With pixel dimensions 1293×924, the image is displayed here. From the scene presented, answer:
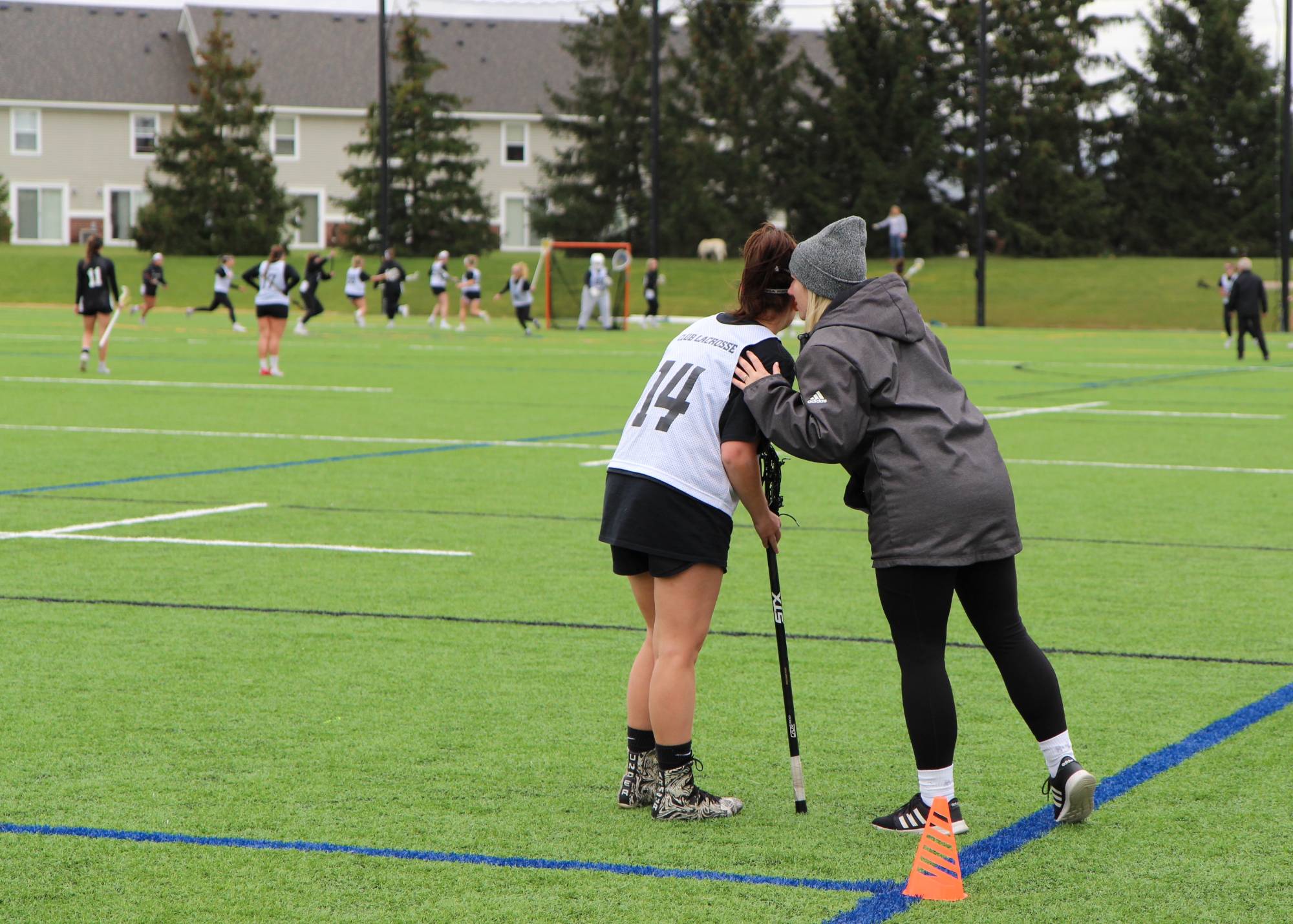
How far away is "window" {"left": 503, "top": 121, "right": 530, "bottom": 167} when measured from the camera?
255ft

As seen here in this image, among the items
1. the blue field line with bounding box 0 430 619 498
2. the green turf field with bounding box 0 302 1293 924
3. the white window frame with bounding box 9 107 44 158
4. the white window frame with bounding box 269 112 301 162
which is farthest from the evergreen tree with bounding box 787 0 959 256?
the green turf field with bounding box 0 302 1293 924

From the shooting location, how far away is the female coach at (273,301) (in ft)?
76.0

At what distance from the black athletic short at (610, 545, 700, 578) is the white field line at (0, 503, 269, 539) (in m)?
6.23

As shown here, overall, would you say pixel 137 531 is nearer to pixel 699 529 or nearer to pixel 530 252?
pixel 699 529

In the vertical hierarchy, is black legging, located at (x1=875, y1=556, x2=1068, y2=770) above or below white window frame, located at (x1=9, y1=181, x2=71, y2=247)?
below

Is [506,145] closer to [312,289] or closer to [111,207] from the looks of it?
[111,207]

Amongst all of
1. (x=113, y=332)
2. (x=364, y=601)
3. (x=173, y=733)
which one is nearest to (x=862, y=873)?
(x=173, y=733)

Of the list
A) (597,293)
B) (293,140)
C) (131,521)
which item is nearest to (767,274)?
(131,521)

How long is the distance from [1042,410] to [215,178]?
48986mm

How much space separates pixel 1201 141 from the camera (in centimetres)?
6700

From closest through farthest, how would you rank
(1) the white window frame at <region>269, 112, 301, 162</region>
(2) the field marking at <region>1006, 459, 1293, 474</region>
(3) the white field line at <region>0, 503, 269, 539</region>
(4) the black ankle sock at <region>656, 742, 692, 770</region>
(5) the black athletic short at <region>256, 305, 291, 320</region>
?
1. (4) the black ankle sock at <region>656, 742, 692, 770</region>
2. (3) the white field line at <region>0, 503, 269, 539</region>
3. (2) the field marking at <region>1006, 459, 1293, 474</region>
4. (5) the black athletic short at <region>256, 305, 291, 320</region>
5. (1) the white window frame at <region>269, 112, 301, 162</region>

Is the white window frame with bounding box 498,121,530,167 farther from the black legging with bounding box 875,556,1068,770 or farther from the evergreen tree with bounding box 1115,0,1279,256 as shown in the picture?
the black legging with bounding box 875,556,1068,770

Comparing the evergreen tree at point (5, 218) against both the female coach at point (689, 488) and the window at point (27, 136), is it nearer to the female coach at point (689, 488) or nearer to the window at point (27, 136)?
the window at point (27, 136)

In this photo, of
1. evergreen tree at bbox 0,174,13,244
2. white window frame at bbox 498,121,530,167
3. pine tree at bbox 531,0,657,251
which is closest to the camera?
pine tree at bbox 531,0,657,251
